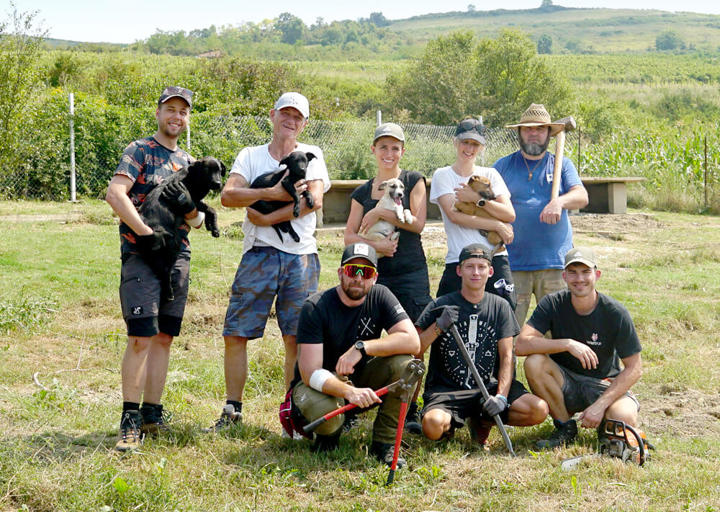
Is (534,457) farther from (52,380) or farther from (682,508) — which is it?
(52,380)

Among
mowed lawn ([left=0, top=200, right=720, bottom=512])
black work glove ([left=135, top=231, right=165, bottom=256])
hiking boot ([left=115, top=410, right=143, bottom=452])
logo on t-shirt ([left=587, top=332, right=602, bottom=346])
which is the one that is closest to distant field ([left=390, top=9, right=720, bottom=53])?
mowed lawn ([left=0, top=200, right=720, bottom=512])

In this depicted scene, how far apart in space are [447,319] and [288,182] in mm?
1234

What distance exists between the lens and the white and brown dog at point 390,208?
484 cm

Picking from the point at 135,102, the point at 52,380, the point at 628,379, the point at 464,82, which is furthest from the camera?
the point at 464,82

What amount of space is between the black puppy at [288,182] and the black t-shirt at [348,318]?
52 cm

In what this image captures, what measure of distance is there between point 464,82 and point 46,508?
3238 centimetres

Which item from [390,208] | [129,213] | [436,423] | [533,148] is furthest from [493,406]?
[129,213]

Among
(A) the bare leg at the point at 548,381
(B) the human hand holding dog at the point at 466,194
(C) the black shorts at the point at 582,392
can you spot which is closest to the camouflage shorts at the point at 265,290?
(B) the human hand holding dog at the point at 466,194

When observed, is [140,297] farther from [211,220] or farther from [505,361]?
[505,361]

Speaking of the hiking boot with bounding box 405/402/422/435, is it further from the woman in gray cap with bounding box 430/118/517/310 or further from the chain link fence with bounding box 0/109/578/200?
the chain link fence with bounding box 0/109/578/200

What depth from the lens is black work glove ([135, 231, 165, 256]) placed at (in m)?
4.32

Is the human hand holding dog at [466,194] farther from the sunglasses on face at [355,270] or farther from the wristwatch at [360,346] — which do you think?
the wristwatch at [360,346]

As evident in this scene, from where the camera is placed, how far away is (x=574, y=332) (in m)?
4.88

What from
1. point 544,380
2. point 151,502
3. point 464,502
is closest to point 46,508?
point 151,502
